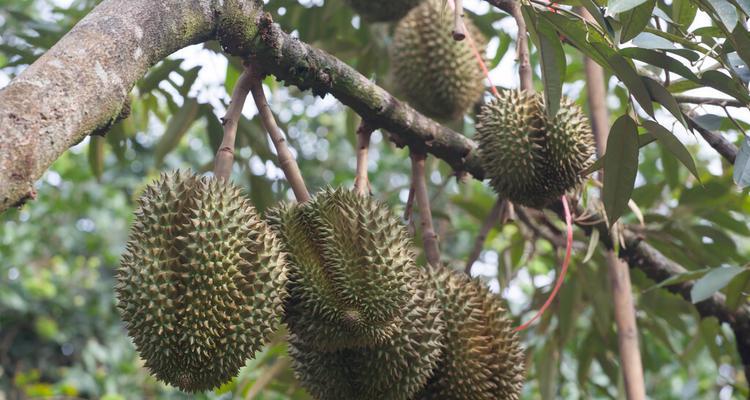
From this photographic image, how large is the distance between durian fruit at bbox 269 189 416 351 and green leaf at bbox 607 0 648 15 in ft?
1.48

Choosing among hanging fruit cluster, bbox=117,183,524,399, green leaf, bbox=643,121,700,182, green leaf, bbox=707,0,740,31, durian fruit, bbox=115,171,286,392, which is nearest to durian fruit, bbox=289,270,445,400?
hanging fruit cluster, bbox=117,183,524,399

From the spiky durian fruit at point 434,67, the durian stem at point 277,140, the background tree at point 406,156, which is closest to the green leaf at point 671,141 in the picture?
the background tree at point 406,156

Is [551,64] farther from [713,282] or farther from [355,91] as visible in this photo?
[713,282]

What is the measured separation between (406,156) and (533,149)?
107 cm

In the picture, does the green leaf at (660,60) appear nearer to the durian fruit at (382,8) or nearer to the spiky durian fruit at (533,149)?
the spiky durian fruit at (533,149)

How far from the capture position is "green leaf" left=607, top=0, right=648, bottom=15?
3.07 ft

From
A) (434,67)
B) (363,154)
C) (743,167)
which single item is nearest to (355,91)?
(363,154)

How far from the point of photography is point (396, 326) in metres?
1.16

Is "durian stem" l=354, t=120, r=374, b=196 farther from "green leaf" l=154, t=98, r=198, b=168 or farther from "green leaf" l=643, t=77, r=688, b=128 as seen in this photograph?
"green leaf" l=154, t=98, r=198, b=168

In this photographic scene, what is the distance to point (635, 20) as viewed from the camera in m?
1.06

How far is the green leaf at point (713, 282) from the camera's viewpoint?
127 cm

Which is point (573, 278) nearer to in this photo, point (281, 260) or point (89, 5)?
point (281, 260)

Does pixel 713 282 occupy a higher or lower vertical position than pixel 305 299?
higher

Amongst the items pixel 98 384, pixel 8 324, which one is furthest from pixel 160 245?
pixel 8 324
